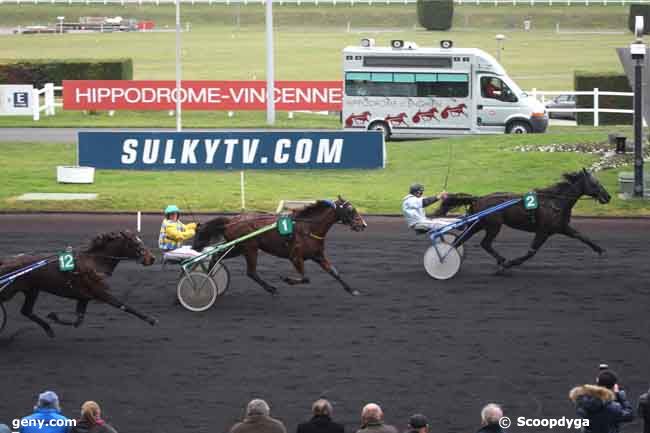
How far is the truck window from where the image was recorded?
114 ft

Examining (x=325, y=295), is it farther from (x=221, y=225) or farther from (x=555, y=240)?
(x=555, y=240)

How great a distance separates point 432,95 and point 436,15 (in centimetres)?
4248

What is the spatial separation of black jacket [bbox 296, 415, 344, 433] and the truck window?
25653mm

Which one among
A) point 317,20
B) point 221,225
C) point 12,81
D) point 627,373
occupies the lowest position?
point 627,373

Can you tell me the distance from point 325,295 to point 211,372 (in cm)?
406

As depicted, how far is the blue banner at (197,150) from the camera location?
22.9 m

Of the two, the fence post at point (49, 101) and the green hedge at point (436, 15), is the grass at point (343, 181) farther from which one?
the green hedge at point (436, 15)

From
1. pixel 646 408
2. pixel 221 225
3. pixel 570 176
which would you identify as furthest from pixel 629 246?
pixel 646 408

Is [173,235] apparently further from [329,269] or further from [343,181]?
[343,181]

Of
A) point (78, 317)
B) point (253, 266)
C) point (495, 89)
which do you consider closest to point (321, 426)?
point (78, 317)

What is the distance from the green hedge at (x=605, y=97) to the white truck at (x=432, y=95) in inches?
182

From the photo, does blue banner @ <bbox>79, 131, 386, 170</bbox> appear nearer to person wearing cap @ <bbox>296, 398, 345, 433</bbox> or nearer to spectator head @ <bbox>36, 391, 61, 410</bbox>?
spectator head @ <bbox>36, 391, 61, 410</bbox>

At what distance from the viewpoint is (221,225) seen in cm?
1695

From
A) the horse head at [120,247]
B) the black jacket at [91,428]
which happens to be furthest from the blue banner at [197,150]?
the black jacket at [91,428]
